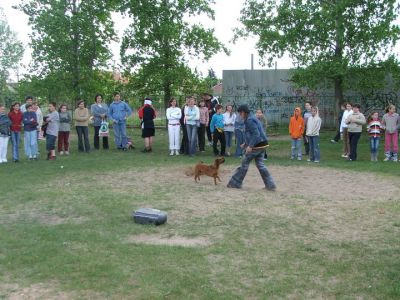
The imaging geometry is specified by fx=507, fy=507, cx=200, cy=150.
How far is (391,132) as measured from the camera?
46.9ft

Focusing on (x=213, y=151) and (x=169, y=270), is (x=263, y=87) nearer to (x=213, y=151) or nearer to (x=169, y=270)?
(x=213, y=151)

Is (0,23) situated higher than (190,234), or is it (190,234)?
(0,23)

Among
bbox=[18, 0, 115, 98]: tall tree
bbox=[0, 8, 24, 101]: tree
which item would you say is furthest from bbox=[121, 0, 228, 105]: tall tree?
bbox=[0, 8, 24, 101]: tree

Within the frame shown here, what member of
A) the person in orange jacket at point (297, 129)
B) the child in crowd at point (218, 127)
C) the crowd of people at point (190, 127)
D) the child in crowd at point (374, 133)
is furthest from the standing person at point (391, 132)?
the child in crowd at point (218, 127)

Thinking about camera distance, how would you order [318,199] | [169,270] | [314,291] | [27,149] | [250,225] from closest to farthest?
[314,291] → [169,270] → [250,225] → [318,199] → [27,149]

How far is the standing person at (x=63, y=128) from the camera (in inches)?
615

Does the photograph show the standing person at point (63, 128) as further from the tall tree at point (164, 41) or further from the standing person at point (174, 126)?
the tall tree at point (164, 41)

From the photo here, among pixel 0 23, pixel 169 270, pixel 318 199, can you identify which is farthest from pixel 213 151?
pixel 0 23

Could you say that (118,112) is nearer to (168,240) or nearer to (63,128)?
(63,128)

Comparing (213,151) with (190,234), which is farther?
(213,151)

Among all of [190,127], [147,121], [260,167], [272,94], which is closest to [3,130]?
[147,121]

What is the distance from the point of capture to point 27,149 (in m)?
14.8

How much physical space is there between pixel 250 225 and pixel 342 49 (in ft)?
50.1

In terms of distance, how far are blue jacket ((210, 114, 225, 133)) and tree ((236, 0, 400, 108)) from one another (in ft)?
21.5
